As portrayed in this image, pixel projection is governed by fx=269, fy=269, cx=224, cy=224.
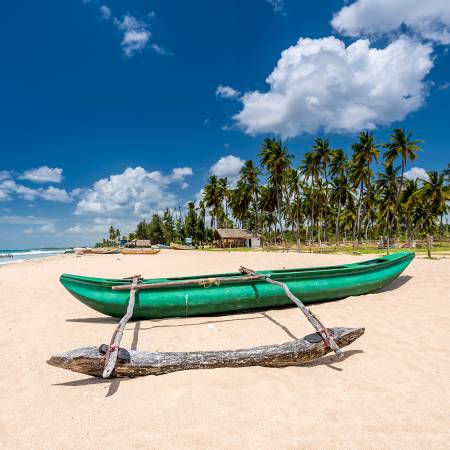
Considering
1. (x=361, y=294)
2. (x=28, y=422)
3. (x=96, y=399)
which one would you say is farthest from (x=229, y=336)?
(x=361, y=294)

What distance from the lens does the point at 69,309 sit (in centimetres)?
684

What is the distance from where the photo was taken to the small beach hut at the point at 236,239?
4491 centimetres

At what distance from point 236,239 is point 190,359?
42.5 meters

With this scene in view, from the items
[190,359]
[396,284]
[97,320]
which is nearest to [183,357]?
[190,359]

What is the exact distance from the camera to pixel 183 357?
10.5ft

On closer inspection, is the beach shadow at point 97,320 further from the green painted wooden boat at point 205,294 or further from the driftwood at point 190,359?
the driftwood at point 190,359

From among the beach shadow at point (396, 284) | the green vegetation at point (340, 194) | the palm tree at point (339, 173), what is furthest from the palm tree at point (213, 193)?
the beach shadow at point (396, 284)

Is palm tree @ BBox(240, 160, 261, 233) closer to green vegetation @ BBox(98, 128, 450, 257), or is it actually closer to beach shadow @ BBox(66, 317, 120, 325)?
green vegetation @ BBox(98, 128, 450, 257)

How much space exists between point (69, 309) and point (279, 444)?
20.9ft

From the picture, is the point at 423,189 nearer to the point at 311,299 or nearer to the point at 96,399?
the point at 311,299

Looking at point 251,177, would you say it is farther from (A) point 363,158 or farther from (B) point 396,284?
(B) point 396,284

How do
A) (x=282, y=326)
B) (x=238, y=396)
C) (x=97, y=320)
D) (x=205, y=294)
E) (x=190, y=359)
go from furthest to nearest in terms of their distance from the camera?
1. (x=97, y=320)
2. (x=205, y=294)
3. (x=282, y=326)
4. (x=190, y=359)
5. (x=238, y=396)

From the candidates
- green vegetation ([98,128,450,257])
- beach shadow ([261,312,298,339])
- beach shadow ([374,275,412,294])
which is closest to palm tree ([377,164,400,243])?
green vegetation ([98,128,450,257])

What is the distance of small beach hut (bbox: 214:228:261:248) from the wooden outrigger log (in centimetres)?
4098
